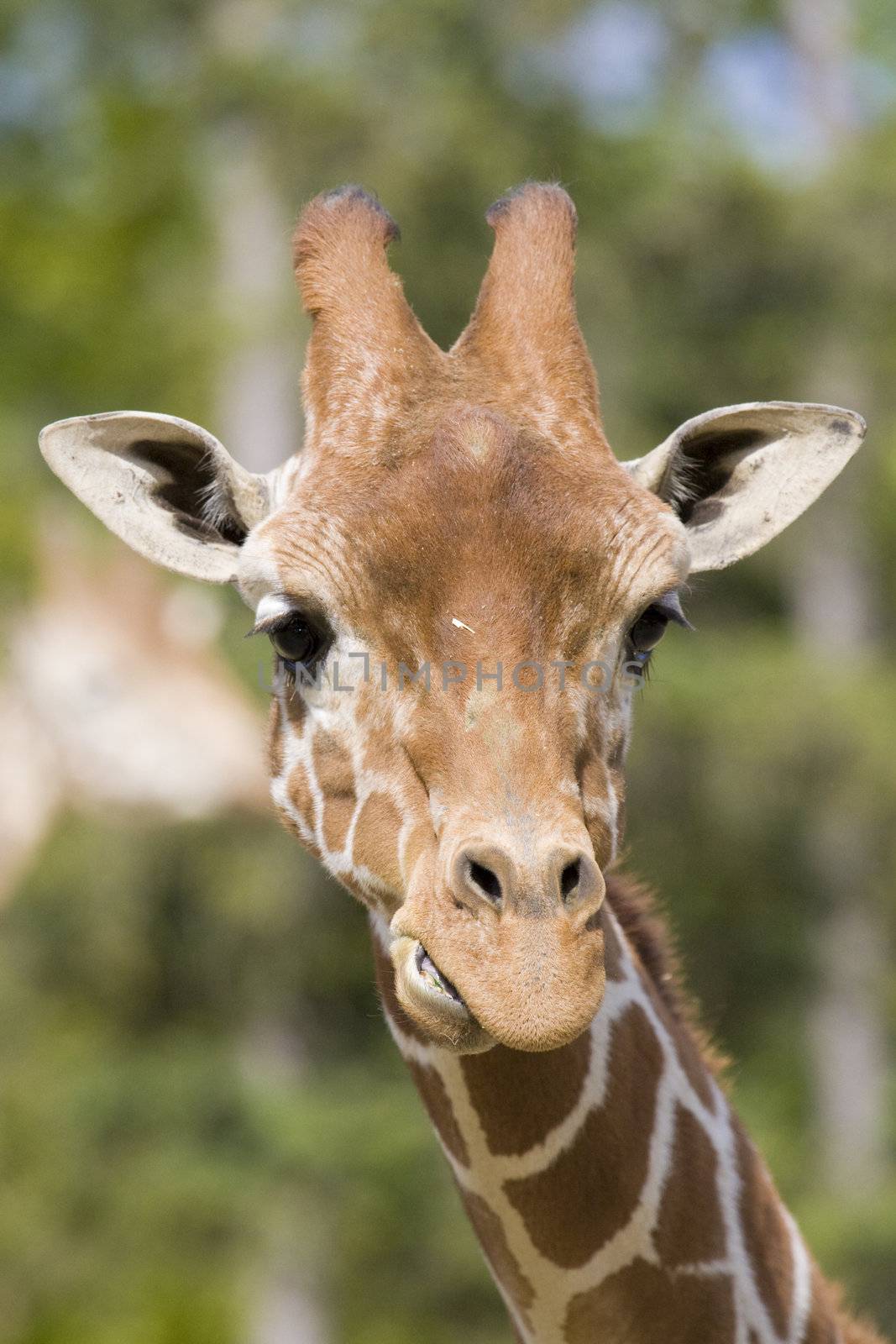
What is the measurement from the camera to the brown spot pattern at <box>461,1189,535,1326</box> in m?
3.44

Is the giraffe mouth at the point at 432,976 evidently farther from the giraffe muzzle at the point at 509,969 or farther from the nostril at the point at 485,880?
the nostril at the point at 485,880

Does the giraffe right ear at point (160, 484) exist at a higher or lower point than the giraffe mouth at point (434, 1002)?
higher

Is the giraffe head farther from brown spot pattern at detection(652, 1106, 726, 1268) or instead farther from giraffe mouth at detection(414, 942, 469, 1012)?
brown spot pattern at detection(652, 1106, 726, 1268)

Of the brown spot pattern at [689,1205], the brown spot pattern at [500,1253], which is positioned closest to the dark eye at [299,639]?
the brown spot pattern at [500,1253]

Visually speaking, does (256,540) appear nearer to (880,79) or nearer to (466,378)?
(466,378)

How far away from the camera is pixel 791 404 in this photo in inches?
152

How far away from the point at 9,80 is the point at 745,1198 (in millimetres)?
18460

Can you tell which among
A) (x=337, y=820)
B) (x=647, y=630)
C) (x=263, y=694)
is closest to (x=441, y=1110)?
(x=337, y=820)

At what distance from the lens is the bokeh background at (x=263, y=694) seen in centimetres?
1518

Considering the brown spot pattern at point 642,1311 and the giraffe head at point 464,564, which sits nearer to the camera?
the giraffe head at point 464,564

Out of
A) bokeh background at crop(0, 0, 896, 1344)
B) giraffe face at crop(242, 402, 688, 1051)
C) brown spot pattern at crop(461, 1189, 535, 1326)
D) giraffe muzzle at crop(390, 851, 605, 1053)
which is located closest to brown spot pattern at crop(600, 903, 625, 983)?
giraffe face at crop(242, 402, 688, 1051)

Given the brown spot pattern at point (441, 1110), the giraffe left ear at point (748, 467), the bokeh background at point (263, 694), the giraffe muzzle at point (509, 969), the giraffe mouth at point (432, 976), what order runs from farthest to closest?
the bokeh background at point (263, 694) < the giraffe left ear at point (748, 467) < the brown spot pattern at point (441, 1110) < the giraffe mouth at point (432, 976) < the giraffe muzzle at point (509, 969)

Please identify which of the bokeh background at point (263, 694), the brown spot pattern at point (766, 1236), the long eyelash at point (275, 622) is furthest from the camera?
the bokeh background at point (263, 694)

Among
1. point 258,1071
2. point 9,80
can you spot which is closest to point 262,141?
point 9,80
